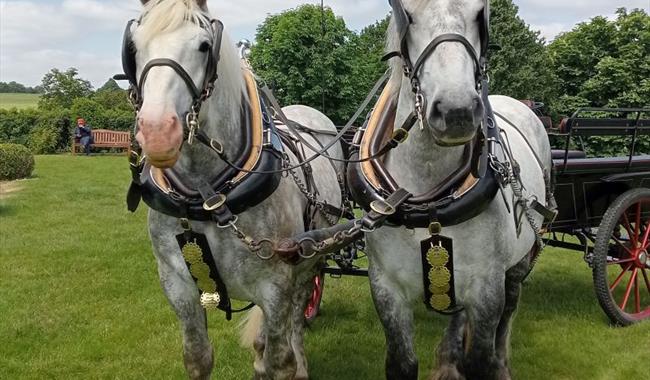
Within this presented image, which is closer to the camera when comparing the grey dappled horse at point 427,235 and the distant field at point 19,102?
the grey dappled horse at point 427,235

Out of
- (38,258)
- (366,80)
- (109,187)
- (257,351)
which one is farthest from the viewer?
(366,80)

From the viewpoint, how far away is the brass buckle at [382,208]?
2.48 m

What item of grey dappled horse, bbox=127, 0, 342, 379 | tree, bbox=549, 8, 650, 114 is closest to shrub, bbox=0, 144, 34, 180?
grey dappled horse, bbox=127, 0, 342, 379

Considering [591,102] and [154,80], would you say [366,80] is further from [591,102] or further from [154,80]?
[154,80]

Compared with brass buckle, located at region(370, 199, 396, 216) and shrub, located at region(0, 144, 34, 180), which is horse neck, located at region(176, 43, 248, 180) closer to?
brass buckle, located at region(370, 199, 396, 216)

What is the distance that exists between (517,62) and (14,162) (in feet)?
67.9

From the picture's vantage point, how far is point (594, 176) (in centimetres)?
492

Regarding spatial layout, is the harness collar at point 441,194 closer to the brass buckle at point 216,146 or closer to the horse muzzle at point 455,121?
the horse muzzle at point 455,121

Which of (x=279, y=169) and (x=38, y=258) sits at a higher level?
(x=279, y=169)

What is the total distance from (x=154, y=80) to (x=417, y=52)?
93 centimetres

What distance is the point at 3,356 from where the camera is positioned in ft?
14.9

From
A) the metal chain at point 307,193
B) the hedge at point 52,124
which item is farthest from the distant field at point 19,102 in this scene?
the metal chain at point 307,193

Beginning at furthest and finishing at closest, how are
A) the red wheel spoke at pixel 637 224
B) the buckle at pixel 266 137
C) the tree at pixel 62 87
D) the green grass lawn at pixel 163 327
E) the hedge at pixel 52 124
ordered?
the tree at pixel 62 87, the hedge at pixel 52 124, the red wheel spoke at pixel 637 224, the green grass lawn at pixel 163 327, the buckle at pixel 266 137

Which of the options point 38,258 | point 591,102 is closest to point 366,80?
point 591,102
